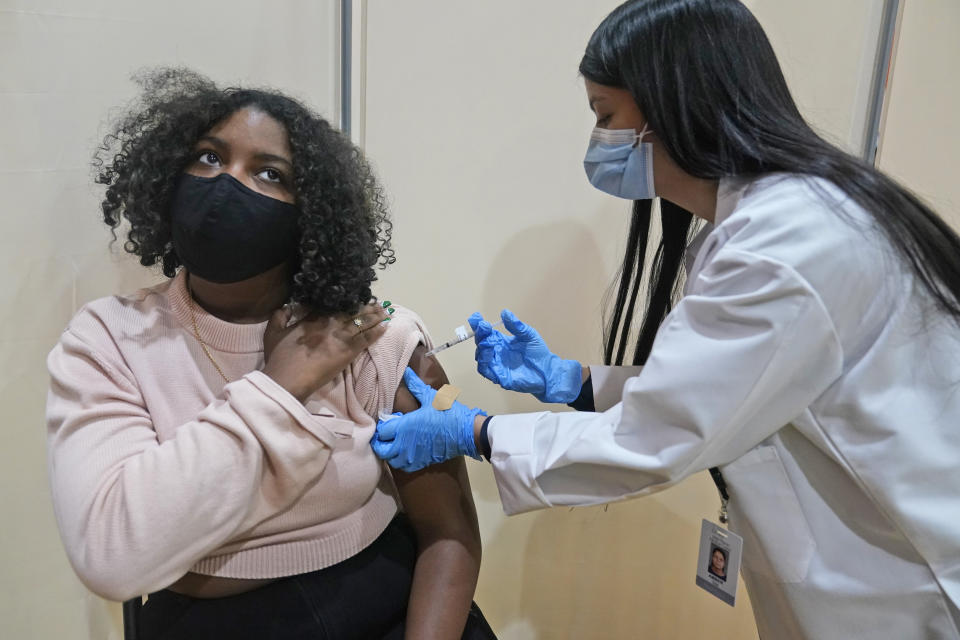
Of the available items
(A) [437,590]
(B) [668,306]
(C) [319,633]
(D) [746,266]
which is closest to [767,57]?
(D) [746,266]

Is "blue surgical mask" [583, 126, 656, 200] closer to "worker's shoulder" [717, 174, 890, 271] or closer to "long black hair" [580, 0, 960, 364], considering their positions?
"long black hair" [580, 0, 960, 364]

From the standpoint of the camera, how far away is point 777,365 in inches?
41.8

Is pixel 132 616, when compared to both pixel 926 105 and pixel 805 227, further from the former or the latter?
pixel 926 105

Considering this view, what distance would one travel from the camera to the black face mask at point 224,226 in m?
1.20

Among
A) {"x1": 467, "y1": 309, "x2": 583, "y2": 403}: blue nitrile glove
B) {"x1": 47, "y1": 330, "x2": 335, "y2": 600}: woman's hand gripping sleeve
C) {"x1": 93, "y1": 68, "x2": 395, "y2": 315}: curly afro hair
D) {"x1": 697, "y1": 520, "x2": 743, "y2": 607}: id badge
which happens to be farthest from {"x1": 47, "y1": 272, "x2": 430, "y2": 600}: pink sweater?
{"x1": 697, "y1": 520, "x2": 743, "y2": 607}: id badge

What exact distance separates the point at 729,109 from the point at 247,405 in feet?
2.79

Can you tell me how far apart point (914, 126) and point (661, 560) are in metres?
1.32

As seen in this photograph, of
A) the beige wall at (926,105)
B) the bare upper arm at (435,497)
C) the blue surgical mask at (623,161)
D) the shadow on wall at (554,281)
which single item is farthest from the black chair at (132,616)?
the beige wall at (926,105)

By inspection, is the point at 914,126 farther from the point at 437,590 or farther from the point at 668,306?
the point at 437,590

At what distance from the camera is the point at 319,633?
1.28 meters

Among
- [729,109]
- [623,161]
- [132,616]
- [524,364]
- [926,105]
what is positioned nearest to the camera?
[729,109]

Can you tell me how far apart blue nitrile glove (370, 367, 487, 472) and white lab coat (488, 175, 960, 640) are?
10 cm

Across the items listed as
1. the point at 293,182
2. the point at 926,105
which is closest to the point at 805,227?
the point at 293,182

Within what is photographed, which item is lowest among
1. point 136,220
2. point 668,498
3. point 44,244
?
point 668,498
